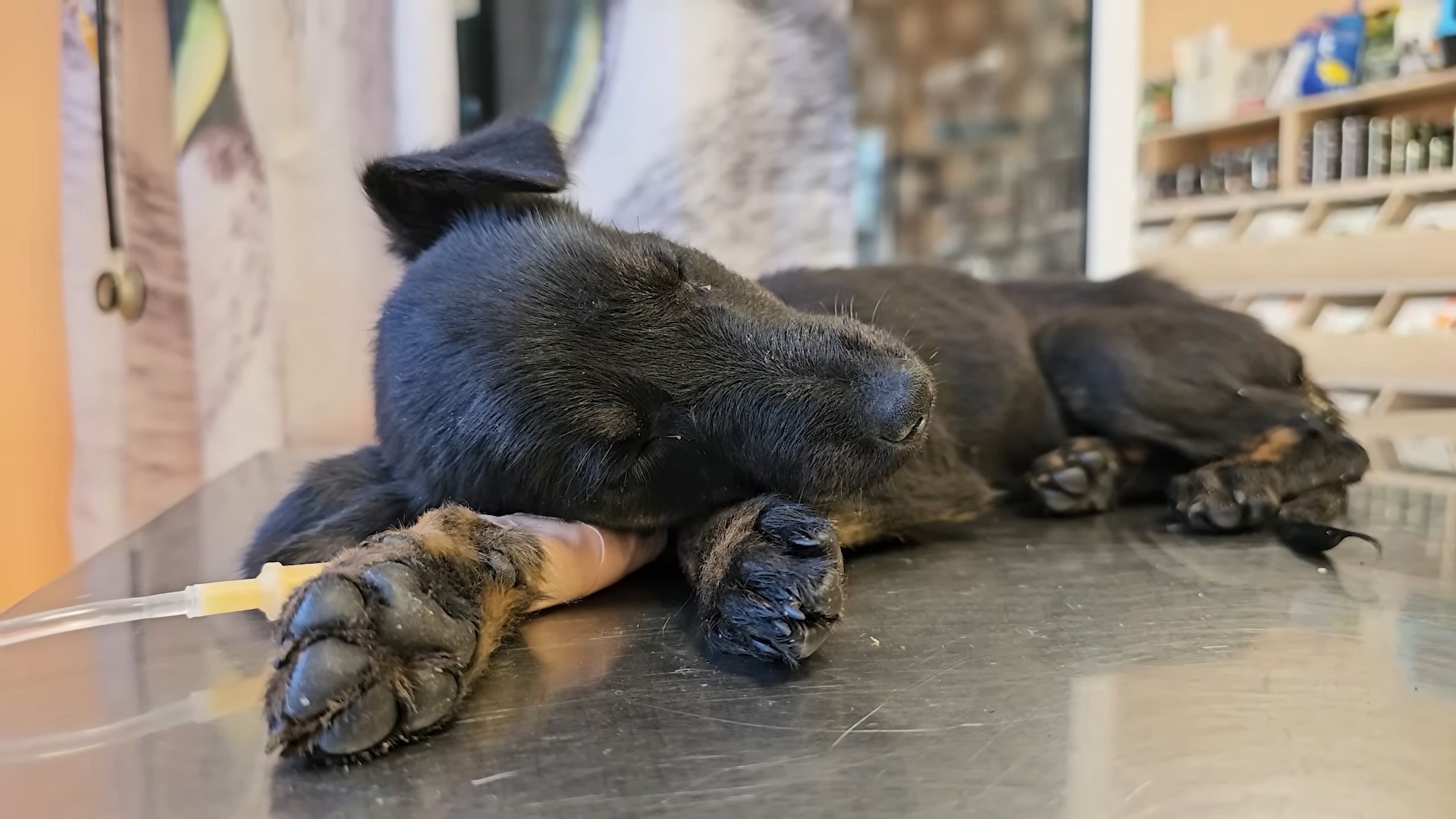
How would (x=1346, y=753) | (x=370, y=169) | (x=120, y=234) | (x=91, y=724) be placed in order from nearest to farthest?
1. (x=1346, y=753)
2. (x=91, y=724)
3. (x=370, y=169)
4. (x=120, y=234)

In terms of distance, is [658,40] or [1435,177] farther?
[1435,177]

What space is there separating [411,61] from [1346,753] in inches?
96.4

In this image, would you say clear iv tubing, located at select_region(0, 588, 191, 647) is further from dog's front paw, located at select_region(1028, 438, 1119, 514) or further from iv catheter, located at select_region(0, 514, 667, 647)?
dog's front paw, located at select_region(1028, 438, 1119, 514)

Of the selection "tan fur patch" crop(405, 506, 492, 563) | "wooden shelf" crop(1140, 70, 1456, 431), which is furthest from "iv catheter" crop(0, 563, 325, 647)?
"wooden shelf" crop(1140, 70, 1456, 431)

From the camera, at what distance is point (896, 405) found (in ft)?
3.66

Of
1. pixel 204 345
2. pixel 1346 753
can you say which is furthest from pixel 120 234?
pixel 1346 753

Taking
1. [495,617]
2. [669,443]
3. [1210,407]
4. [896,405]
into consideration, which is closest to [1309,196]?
[1210,407]

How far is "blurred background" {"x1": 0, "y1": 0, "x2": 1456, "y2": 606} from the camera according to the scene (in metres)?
2.28

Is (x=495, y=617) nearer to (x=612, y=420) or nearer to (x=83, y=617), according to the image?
(x=612, y=420)

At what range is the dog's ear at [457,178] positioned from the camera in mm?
1262

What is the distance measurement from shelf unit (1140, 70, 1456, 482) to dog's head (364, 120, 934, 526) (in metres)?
2.59

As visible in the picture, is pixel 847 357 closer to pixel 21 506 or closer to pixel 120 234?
pixel 120 234

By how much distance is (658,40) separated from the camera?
2.57 metres

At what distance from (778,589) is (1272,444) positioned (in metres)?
1.19
